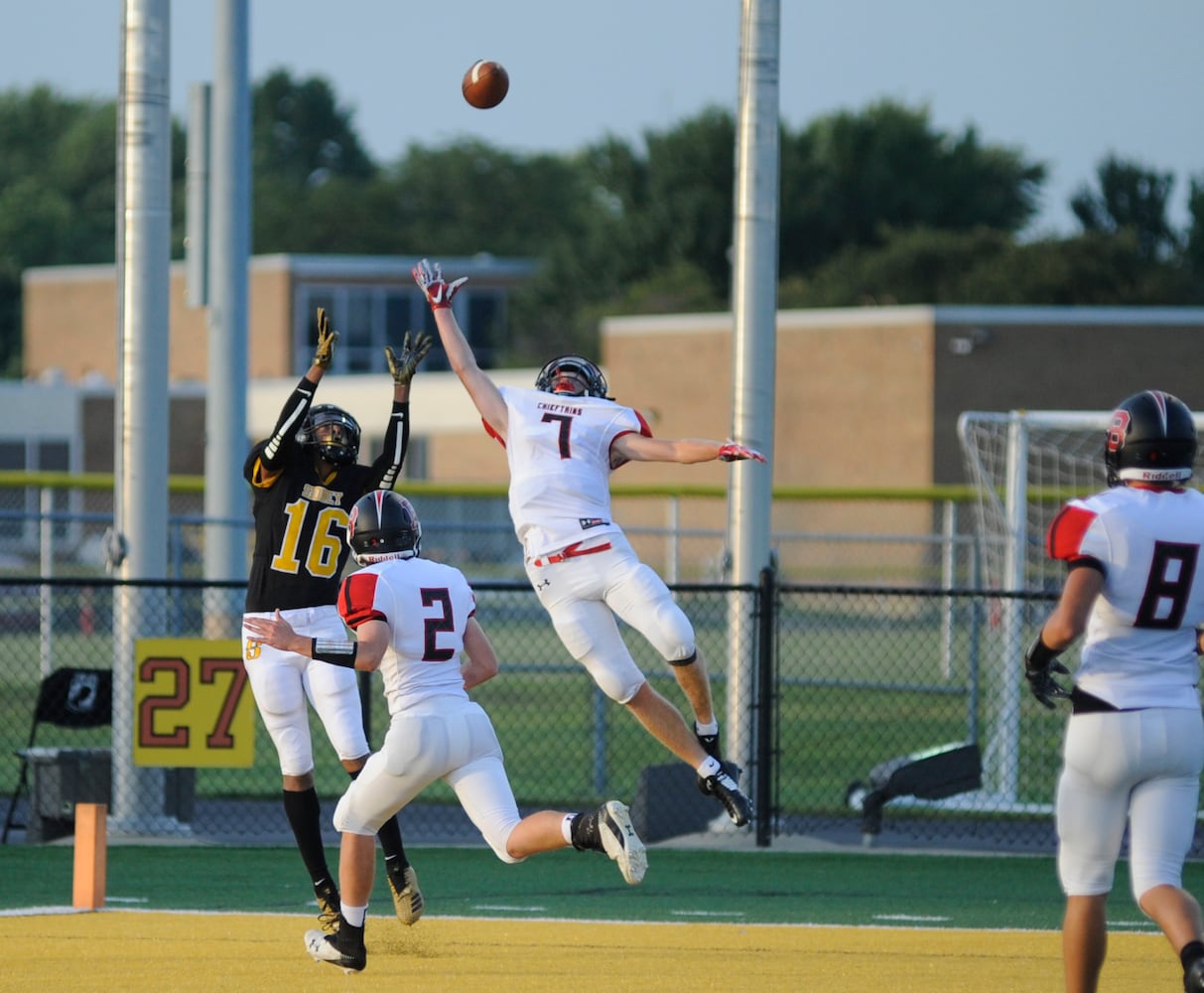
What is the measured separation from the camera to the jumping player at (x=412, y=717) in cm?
748

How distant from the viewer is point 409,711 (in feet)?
24.8

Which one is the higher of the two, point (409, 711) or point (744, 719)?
point (409, 711)

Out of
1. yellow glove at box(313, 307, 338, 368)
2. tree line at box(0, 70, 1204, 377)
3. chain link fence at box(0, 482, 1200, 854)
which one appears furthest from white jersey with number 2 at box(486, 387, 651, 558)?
tree line at box(0, 70, 1204, 377)

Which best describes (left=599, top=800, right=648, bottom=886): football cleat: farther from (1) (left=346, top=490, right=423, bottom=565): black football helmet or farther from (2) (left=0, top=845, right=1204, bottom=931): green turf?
(2) (left=0, top=845, right=1204, bottom=931): green turf

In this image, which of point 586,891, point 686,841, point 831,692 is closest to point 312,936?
point 586,891

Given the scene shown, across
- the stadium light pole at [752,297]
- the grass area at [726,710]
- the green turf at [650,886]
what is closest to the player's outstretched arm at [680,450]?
the green turf at [650,886]

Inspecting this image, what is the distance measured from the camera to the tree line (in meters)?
65.9

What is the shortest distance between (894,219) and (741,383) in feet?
214

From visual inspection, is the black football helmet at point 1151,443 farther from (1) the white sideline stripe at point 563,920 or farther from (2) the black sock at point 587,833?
(1) the white sideline stripe at point 563,920

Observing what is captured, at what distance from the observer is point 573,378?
29.1ft

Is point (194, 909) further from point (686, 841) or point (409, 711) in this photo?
point (686, 841)

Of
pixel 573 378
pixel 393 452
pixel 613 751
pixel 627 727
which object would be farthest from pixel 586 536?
pixel 627 727

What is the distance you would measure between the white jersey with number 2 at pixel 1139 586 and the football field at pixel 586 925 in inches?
82.5

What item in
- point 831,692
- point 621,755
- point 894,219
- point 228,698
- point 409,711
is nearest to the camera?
point 409,711
